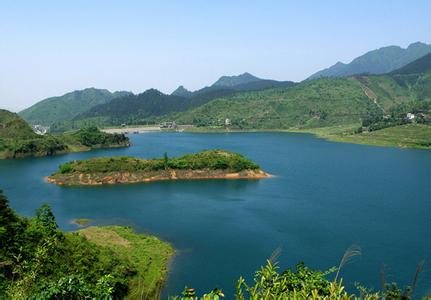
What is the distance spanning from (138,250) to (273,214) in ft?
60.9

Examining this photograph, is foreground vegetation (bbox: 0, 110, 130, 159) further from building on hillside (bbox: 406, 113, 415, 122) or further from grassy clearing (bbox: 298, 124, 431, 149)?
building on hillside (bbox: 406, 113, 415, 122)

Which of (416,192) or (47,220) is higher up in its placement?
(47,220)

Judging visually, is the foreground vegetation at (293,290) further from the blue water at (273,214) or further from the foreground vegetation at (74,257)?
the blue water at (273,214)

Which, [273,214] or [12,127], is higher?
[12,127]

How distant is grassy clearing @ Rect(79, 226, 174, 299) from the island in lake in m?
25.9

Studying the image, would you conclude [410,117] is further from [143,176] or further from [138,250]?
[138,250]

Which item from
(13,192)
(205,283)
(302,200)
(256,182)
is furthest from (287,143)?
(205,283)

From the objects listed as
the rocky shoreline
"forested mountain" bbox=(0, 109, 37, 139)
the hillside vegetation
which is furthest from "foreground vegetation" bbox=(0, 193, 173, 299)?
"forested mountain" bbox=(0, 109, 37, 139)

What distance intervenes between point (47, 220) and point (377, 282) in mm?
23980

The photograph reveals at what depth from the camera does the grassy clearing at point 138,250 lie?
28.7 meters

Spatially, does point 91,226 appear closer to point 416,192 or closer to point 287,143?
point 416,192

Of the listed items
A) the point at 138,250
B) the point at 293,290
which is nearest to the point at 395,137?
the point at 138,250

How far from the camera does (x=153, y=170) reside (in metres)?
69.2

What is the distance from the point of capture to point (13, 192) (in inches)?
2408
